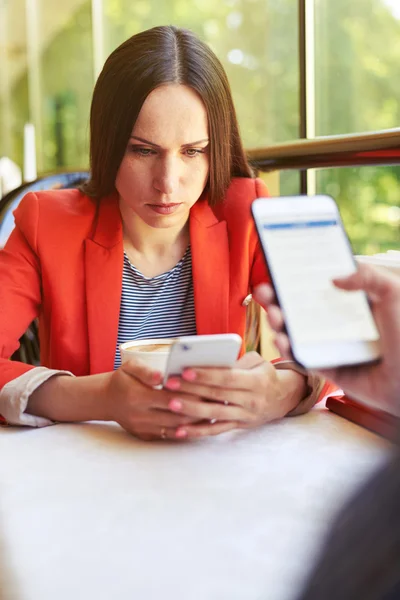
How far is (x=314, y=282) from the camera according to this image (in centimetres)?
75

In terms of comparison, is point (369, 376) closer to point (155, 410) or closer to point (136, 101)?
point (155, 410)

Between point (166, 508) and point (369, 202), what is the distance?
7.99 ft

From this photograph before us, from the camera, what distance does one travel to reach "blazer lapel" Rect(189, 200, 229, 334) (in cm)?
122

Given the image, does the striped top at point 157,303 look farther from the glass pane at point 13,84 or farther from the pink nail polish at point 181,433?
the glass pane at point 13,84

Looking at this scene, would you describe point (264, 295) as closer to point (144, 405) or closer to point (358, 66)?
point (144, 405)

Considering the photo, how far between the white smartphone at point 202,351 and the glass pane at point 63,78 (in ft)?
17.9

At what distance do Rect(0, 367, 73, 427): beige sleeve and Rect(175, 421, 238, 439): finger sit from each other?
0.67 feet

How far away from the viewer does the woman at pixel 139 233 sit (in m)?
1.10

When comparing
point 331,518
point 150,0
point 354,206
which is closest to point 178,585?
point 331,518

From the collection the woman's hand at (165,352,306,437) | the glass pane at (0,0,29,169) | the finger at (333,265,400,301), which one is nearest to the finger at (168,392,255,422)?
the woman's hand at (165,352,306,437)

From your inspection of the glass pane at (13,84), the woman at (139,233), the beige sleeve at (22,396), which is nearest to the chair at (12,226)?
the woman at (139,233)

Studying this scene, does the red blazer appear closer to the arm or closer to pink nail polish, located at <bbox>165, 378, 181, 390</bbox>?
the arm

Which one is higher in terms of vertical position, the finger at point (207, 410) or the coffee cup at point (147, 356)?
the coffee cup at point (147, 356)

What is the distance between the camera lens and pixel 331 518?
0.77 ft
